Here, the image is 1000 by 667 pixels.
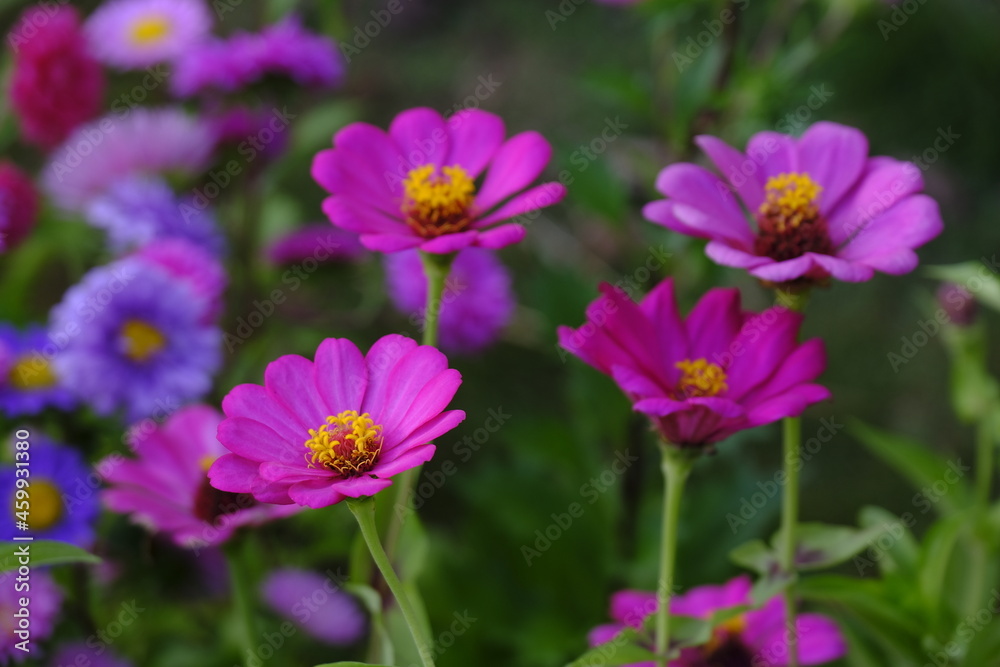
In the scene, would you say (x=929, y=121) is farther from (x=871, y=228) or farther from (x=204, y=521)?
(x=204, y=521)

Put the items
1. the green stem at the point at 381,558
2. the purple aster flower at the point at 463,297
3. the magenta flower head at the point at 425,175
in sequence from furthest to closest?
1. the purple aster flower at the point at 463,297
2. the magenta flower head at the point at 425,175
3. the green stem at the point at 381,558

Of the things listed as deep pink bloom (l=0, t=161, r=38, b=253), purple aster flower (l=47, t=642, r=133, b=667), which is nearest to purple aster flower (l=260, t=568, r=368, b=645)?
purple aster flower (l=47, t=642, r=133, b=667)

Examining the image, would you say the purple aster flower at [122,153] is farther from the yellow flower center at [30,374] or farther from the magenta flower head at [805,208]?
the magenta flower head at [805,208]

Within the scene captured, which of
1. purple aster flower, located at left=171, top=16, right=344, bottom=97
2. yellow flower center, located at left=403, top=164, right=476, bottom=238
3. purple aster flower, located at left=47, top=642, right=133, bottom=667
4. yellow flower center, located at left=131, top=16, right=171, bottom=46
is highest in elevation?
yellow flower center, located at left=403, top=164, right=476, bottom=238

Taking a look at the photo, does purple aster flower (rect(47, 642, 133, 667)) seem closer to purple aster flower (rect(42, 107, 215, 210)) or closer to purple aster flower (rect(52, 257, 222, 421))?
purple aster flower (rect(52, 257, 222, 421))

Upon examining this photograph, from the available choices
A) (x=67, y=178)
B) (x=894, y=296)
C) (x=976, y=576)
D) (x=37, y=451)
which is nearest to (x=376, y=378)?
(x=37, y=451)

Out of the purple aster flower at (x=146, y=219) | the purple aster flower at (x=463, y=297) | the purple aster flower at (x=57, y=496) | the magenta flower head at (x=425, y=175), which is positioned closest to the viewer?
the magenta flower head at (x=425, y=175)

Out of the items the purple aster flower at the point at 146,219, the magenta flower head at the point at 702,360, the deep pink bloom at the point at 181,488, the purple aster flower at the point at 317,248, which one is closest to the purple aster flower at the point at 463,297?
the purple aster flower at the point at 317,248
